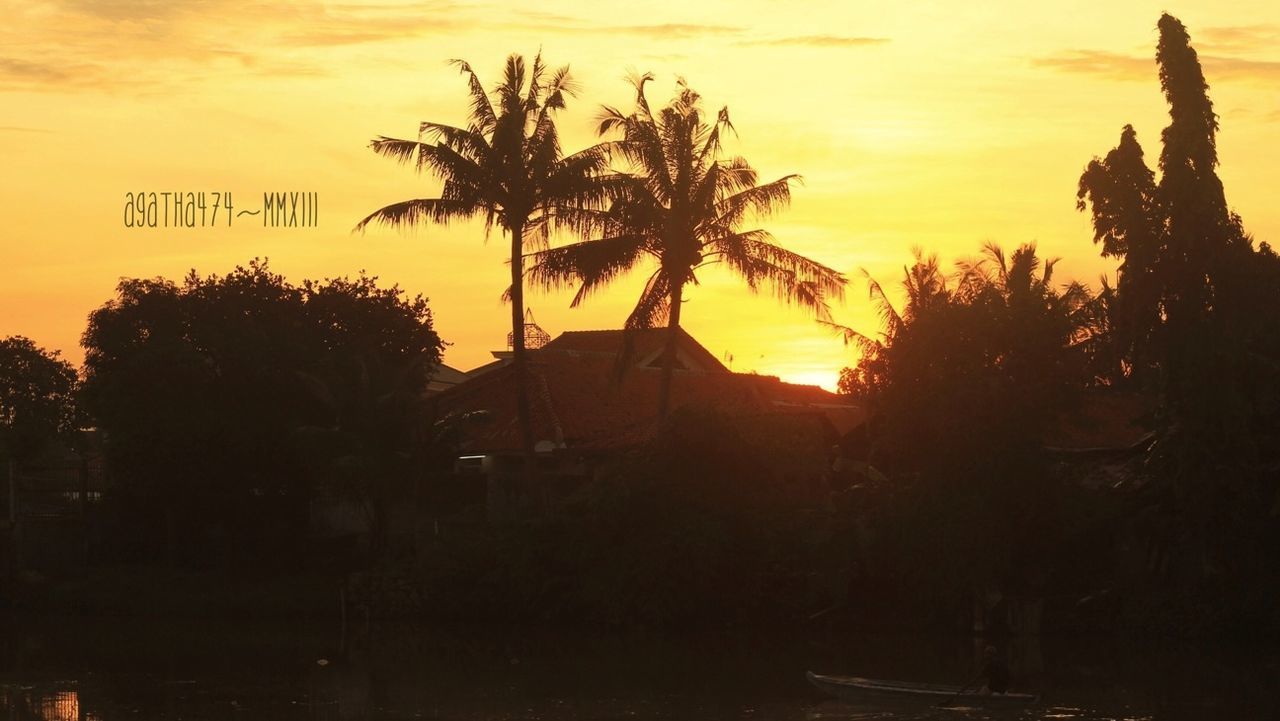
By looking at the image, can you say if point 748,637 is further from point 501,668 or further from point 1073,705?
point 1073,705

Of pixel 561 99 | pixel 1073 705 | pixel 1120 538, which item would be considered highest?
pixel 561 99

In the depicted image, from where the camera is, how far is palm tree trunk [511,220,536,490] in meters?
38.1

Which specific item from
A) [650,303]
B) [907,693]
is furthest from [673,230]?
[907,693]

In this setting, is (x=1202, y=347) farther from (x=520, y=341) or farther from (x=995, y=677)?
(x=520, y=341)

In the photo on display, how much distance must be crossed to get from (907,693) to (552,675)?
714 centimetres

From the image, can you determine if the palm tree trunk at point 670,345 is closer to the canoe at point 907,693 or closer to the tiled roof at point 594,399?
the tiled roof at point 594,399

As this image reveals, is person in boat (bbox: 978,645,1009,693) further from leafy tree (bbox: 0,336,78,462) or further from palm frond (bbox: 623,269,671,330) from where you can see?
leafy tree (bbox: 0,336,78,462)

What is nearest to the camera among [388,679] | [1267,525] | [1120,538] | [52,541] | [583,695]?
[583,695]

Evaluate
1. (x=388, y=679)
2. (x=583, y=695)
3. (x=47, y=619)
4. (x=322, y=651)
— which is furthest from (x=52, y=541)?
(x=583, y=695)

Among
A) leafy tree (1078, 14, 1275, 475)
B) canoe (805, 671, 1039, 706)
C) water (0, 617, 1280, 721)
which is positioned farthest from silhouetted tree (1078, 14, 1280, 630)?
canoe (805, 671, 1039, 706)

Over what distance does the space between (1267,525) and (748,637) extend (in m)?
10.7

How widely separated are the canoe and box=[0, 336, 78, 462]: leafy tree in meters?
33.6

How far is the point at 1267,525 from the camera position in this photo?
103 feet

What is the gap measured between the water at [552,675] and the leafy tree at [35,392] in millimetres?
16061
